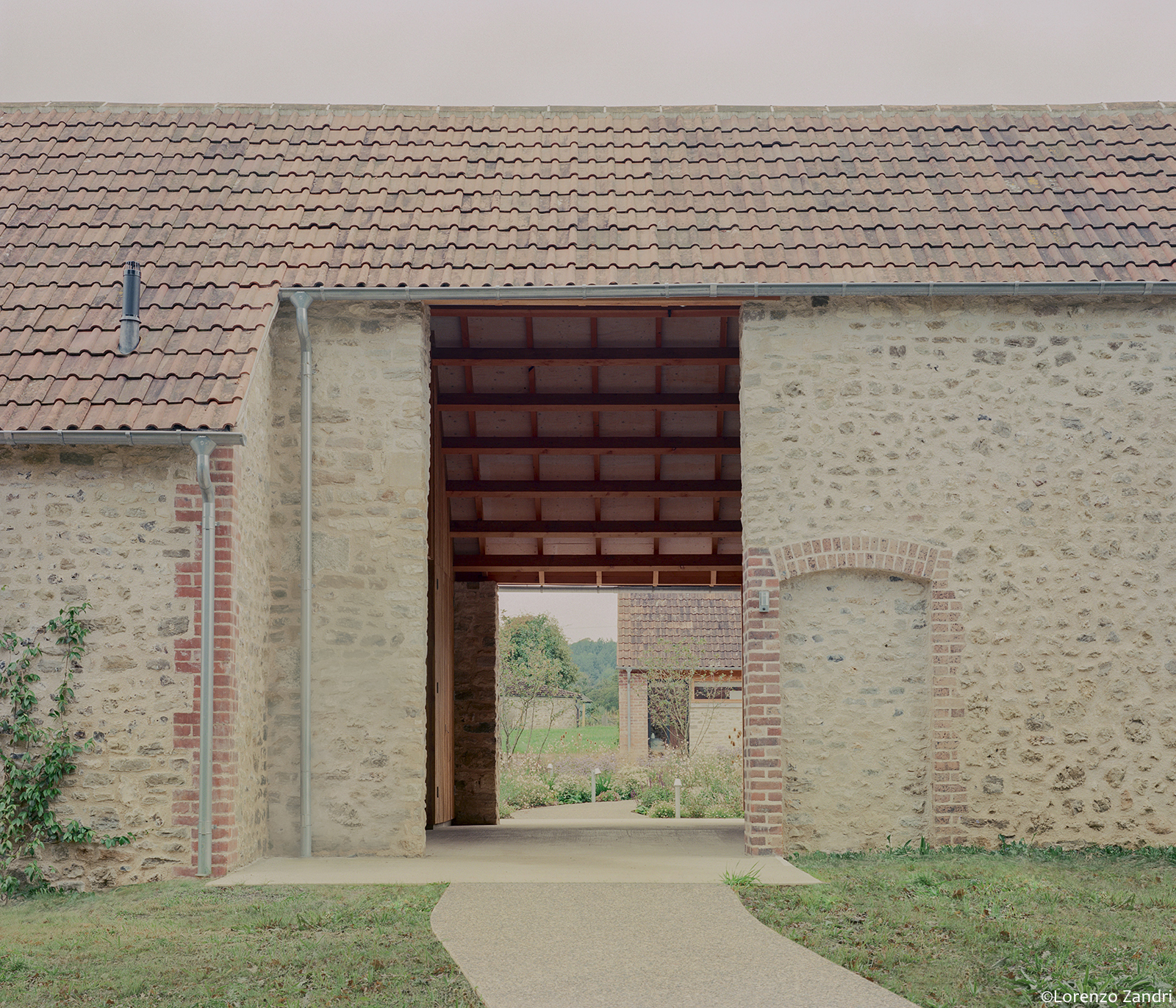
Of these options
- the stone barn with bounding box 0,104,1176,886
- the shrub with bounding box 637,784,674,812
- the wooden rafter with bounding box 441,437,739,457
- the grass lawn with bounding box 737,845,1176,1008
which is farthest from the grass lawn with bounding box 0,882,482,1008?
the shrub with bounding box 637,784,674,812

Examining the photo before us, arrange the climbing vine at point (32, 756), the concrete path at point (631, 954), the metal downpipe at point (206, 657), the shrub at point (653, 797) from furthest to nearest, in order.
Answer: the shrub at point (653, 797) → the metal downpipe at point (206, 657) → the climbing vine at point (32, 756) → the concrete path at point (631, 954)

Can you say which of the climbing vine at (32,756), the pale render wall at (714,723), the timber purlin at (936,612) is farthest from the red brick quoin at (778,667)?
the pale render wall at (714,723)

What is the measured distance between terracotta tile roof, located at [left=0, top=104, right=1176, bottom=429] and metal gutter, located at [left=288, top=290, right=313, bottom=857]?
309 millimetres

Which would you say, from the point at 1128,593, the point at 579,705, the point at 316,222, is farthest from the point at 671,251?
the point at 579,705

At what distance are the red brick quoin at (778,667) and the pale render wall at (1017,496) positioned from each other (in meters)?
0.08

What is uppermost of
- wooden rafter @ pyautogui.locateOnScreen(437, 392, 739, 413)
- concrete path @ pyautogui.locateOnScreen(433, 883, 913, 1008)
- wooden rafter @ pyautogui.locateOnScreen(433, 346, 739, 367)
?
wooden rafter @ pyautogui.locateOnScreen(433, 346, 739, 367)

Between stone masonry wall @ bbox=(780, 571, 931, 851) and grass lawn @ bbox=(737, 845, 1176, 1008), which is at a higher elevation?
stone masonry wall @ bbox=(780, 571, 931, 851)

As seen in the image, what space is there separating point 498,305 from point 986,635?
15.3 feet

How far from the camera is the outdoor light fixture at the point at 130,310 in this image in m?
8.18

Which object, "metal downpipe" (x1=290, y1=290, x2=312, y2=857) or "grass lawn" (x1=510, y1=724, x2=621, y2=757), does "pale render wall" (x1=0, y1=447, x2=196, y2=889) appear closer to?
"metal downpipe" (x1=290, y1=290, x2=312, y2=857)

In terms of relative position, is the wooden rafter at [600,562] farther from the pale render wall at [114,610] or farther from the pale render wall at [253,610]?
the pale render wall at [114,610]

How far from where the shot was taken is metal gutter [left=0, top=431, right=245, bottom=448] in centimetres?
738

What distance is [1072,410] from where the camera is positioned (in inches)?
348

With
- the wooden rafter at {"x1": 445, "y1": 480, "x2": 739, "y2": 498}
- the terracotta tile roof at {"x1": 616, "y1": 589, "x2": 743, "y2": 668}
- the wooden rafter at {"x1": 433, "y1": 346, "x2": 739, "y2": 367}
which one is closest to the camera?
the wooden rafter at {"x1": 433, "y1": 346, "x2": 739, "y2": 367}
